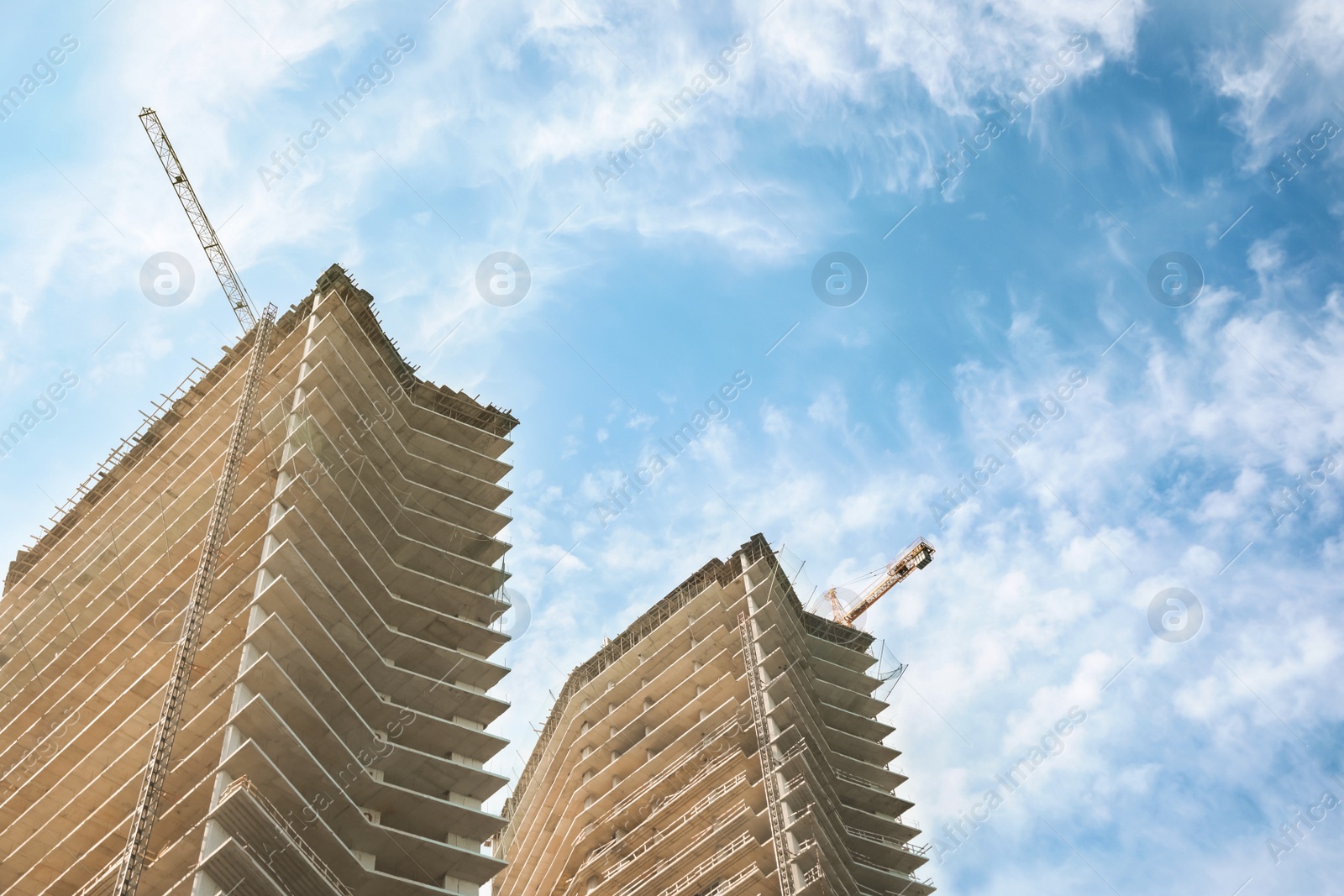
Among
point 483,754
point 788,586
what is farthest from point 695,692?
point 483,754

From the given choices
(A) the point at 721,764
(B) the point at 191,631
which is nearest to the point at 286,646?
(B) the point at 191,631

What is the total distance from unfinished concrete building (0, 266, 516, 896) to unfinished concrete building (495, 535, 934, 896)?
1374cm

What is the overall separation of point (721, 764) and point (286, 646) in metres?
26.3

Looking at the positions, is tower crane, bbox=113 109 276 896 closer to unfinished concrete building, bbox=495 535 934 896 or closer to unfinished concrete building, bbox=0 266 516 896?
unfinished concrete building, bbox=0 266 516 896

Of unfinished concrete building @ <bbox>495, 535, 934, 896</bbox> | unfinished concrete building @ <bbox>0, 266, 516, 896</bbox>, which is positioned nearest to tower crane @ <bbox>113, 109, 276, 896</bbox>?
unfinished concrete building @ <bbox>0, 266, 516, 896</bbox>

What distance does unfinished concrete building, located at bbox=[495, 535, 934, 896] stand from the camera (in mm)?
64125

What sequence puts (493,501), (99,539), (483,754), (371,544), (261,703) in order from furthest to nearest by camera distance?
(493,501) → (99,539) → (371,544) → (483,754) → (261,703)

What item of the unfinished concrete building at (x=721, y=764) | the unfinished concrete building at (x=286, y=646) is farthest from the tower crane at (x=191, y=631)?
the unfinished concrete building at (x=721, y=764)

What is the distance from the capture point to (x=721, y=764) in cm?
6838

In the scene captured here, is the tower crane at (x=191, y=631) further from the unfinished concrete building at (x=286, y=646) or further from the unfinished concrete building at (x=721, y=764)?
the unfinished concrete building at (x=721, y=764)

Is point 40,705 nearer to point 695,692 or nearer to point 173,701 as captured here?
point 173,701

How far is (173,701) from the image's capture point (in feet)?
162

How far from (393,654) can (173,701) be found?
10.9 meters

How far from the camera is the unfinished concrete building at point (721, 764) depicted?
64.1 m
